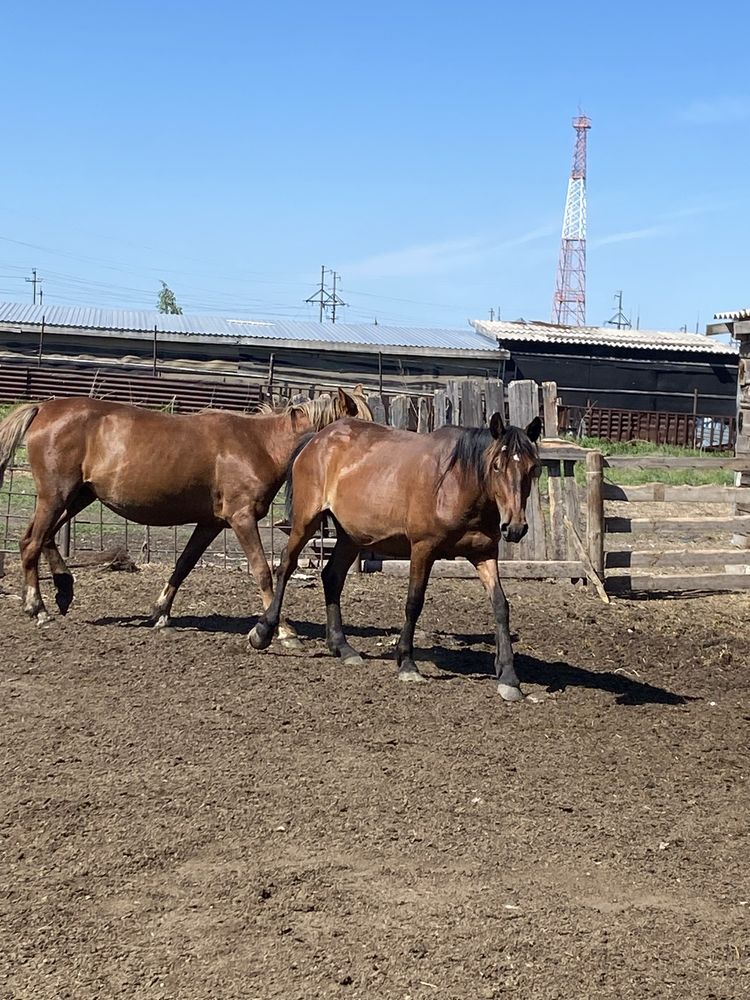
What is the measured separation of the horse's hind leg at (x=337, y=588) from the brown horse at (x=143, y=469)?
57 centimetres

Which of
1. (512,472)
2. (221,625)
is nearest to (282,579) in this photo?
(221,625)

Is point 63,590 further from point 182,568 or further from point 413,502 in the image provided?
point 413,502

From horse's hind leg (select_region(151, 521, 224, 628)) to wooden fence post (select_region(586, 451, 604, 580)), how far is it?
13.1 ft

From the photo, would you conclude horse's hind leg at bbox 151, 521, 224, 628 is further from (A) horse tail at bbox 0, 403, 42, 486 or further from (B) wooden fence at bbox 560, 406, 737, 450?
(B) wooden fence at bbox 560, 406, 737, 450

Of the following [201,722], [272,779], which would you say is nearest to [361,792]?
[272,779]

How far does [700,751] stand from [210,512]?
4554 mm

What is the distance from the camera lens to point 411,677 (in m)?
7.62

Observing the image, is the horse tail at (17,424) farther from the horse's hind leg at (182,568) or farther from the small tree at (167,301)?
the small tree at (167,301)

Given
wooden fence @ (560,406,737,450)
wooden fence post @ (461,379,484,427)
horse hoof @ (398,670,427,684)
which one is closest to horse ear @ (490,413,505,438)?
horse hoof @ (398,670,427,684)

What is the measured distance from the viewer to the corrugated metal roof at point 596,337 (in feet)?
115

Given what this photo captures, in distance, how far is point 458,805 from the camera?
205 inches

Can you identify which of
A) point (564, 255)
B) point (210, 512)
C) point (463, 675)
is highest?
point (564, 255)

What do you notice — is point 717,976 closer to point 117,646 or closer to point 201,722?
point 201,722

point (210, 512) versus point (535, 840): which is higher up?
point (210, 512)
